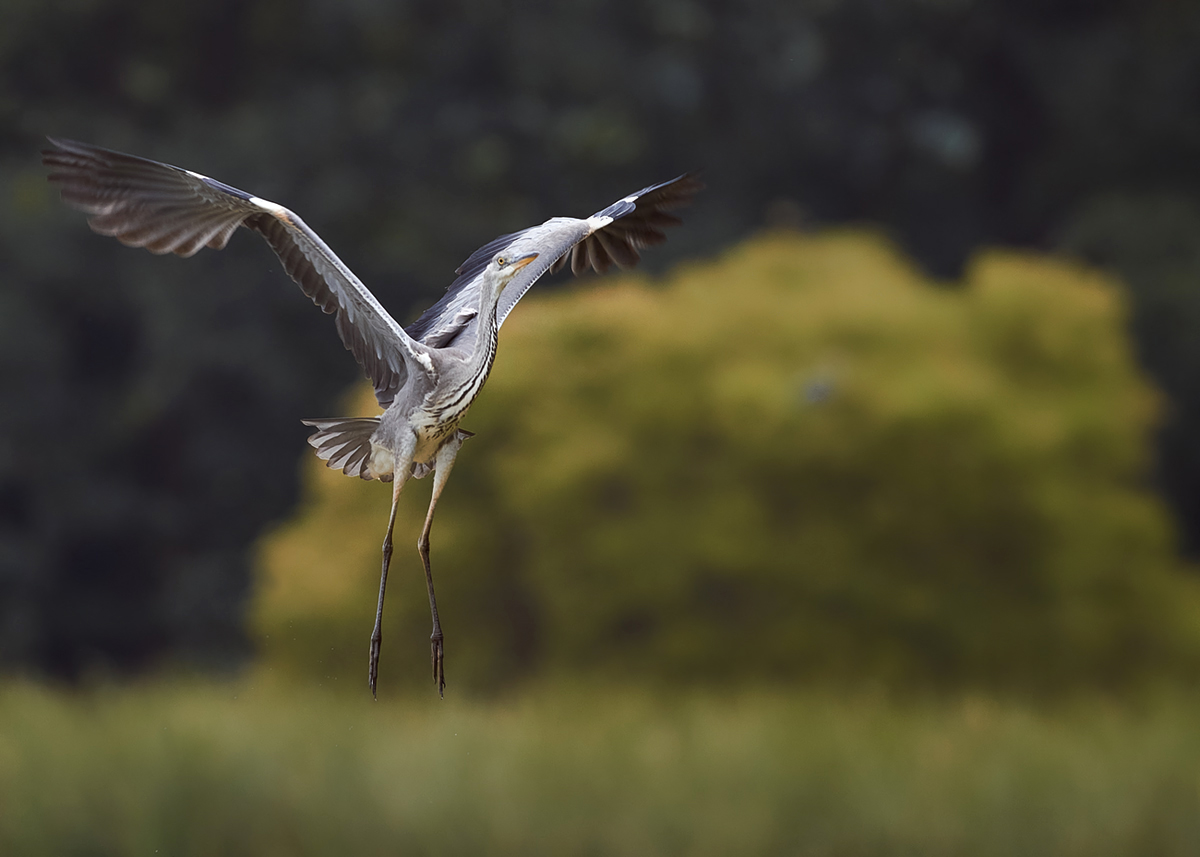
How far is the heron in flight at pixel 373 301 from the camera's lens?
123cm

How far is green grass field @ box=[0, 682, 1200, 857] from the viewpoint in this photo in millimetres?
5129

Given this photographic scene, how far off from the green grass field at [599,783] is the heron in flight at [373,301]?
3873mm

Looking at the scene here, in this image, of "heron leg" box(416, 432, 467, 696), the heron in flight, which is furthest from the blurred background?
"heron leg" box(416, 432, 467, 696)

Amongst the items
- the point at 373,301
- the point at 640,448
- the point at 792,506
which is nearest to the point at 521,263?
the point at 373,301

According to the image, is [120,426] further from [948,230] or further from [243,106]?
[948,230]

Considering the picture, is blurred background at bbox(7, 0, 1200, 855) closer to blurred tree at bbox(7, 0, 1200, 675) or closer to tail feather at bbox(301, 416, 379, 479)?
blurred tree at bbox(7, 0, 1200, 675)

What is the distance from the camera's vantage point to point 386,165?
933 cm

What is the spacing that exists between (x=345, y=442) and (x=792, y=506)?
5.50m

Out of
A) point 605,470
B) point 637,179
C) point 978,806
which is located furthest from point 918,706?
point 637,179

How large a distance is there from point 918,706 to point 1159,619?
5.23 ft

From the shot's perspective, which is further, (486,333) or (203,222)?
(203,222)

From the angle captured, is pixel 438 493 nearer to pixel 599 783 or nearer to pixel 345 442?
pixel 345 442

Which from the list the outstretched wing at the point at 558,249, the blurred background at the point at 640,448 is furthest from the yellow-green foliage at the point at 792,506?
the outstretched wing at the point at 558,249

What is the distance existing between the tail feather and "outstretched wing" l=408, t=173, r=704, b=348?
0.10m
